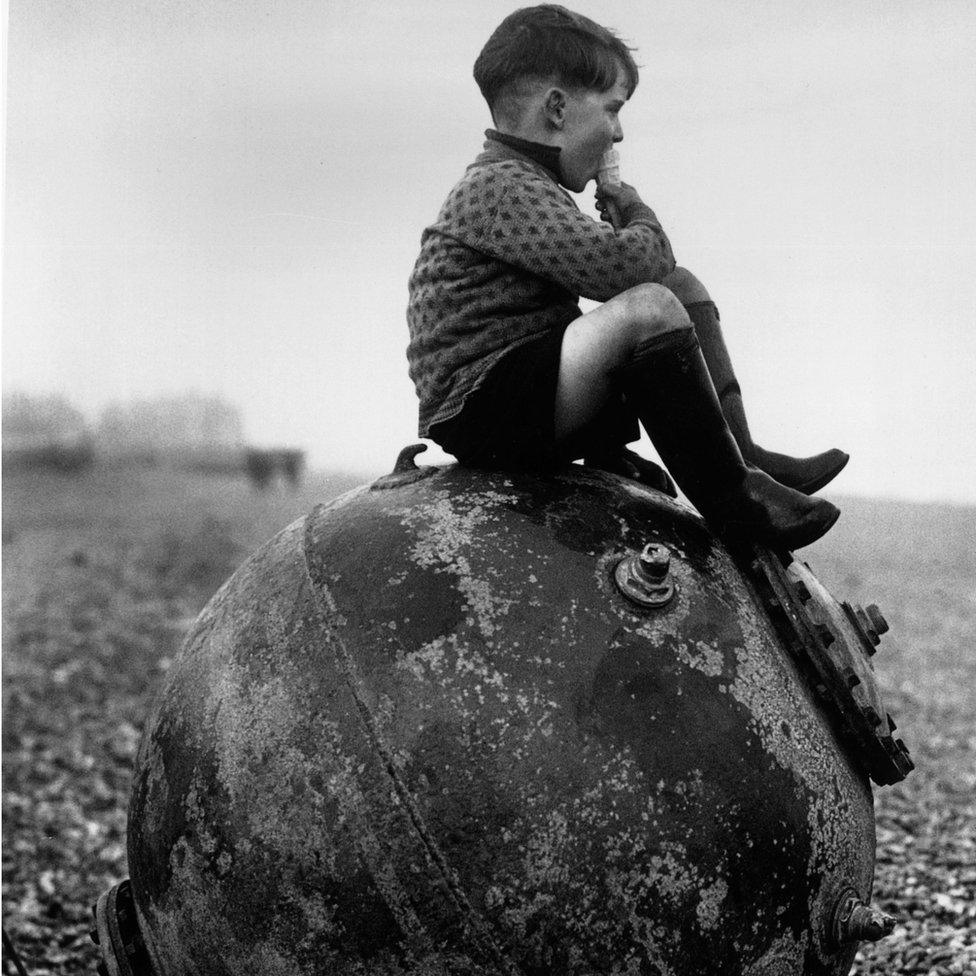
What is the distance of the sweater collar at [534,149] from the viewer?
298cm

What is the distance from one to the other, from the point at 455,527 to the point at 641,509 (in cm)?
51

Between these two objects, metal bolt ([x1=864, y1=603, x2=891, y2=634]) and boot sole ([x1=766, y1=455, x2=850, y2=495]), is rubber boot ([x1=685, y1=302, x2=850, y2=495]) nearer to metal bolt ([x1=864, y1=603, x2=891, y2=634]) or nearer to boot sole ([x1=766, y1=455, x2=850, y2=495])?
boot sole ([x1=766, y1=455, x2=850, y2=495])

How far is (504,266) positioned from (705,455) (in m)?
0.71

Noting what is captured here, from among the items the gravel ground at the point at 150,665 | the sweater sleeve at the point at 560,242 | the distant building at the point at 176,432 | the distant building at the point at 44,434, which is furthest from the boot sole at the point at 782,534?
the distant building at the point at 44,434

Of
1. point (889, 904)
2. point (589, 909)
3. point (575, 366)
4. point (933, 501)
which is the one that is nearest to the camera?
point (589, 909)

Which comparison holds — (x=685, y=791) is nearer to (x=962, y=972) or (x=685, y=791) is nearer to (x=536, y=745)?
(x=536, y=745)

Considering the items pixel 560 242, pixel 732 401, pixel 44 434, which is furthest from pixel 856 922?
pixel 44 434

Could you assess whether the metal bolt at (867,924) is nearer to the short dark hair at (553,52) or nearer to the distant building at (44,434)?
the short dark hair at (553,52)

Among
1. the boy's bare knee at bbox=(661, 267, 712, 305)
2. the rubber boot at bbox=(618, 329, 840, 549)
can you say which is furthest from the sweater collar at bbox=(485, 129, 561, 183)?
the rubber boot at bbox=(618, 329, 840, 549)

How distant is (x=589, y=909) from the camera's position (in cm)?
229

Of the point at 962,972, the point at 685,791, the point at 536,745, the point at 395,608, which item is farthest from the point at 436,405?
the point at 962,972

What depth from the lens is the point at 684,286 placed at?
10.2 feet

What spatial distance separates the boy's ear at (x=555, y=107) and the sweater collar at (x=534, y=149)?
65 millimetres

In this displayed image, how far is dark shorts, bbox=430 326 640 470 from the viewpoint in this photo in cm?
273
